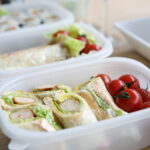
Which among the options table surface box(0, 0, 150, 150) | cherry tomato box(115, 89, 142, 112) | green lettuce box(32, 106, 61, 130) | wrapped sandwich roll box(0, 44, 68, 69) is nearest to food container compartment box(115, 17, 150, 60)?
table surface box(0, 0, 150, 150)

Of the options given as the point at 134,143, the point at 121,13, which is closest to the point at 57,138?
the point at 134,143

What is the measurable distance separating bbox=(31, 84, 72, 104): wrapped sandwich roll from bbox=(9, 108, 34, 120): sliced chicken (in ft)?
0.37

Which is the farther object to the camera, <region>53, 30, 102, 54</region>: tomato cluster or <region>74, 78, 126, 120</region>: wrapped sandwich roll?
<region>53, 30, 102, 54</region>: tomato cluster

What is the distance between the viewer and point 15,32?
6.57 feet

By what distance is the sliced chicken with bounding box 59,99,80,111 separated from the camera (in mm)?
1186

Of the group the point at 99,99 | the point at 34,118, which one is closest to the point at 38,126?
the point at 34,118

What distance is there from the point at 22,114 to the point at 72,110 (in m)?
0.16

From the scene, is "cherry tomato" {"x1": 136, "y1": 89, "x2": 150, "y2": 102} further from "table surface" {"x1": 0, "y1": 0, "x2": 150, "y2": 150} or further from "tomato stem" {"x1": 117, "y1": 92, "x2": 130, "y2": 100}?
"table surface" {"x1": 0, "y1": 0, "x2": 150, "y2": 150}

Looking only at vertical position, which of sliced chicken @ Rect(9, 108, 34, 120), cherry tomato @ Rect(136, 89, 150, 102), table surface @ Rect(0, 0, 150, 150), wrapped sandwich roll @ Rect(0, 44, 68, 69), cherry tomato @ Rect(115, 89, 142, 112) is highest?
sliced chicken @ Rect(9, 108, 34, 120)

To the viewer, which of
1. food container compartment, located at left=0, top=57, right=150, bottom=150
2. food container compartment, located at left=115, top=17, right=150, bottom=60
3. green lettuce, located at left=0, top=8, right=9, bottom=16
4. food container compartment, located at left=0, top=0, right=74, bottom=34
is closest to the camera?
food container compartment, located at left=0, top=57, right=150, bottom=150

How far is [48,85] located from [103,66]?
260 mm

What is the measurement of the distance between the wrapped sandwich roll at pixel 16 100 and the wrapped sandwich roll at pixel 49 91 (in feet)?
0.08

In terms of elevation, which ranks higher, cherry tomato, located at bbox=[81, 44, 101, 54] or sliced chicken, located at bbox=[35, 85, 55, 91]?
sliced chicken, located at bbox=[35, 85, 55, 91]

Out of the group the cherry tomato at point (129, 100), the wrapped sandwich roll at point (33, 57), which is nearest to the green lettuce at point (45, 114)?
the cherry tomato at point (129, 100)
